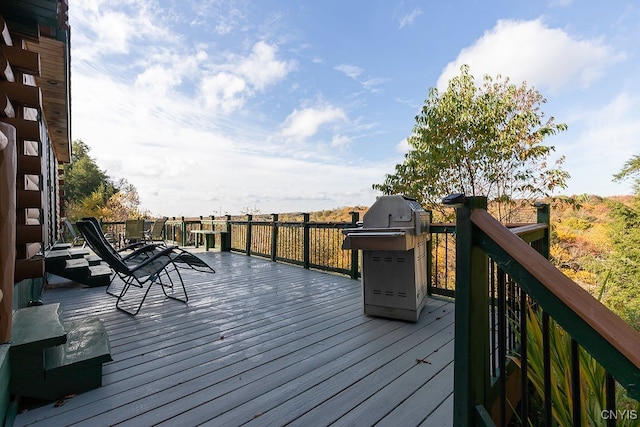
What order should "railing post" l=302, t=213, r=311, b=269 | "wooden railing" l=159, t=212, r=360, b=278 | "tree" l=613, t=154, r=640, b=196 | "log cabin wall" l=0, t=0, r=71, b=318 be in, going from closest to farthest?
"log cabin wall" l=0, t=0, r=71, b=318 → "wooden railing" l=159, t=212, r=360, b=278 → "railing post" l=302, t=213, r=311, b=269 → "tree" l=613, t=154, r=640, b=196

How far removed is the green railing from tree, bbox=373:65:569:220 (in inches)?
341

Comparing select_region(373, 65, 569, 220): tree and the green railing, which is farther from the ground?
select_region(373, 65, 569, 220): tree

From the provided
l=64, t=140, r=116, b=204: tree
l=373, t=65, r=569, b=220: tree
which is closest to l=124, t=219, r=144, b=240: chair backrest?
l=373, t=65, r=569, b=220: tree

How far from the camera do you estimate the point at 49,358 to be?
1.81 meters

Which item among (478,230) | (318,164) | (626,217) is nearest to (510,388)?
(478,230)

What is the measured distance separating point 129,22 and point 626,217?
15528 millimetres

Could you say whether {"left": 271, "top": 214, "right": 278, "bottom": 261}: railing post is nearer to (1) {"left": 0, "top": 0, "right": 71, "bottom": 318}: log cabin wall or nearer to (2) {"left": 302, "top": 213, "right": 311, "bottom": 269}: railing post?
(2) {"left": 302, "top": 213, "right": 311, "bottom": 269}: railing post

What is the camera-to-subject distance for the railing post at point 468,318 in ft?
3.62

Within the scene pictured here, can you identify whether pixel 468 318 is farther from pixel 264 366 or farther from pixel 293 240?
pixel 293 240

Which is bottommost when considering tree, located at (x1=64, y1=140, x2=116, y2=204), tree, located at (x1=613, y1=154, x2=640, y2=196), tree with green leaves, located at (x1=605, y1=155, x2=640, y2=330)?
tree with green leaves, located at (x1=605, y1=155, x2=640, y2=330)

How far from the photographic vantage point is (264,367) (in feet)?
6.96

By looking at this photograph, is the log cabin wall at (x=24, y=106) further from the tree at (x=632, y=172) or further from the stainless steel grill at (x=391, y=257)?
the tree at (x=632, y=172)

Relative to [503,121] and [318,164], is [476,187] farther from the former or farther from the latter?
[318,164]

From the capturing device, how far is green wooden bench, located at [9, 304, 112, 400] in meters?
1.62
